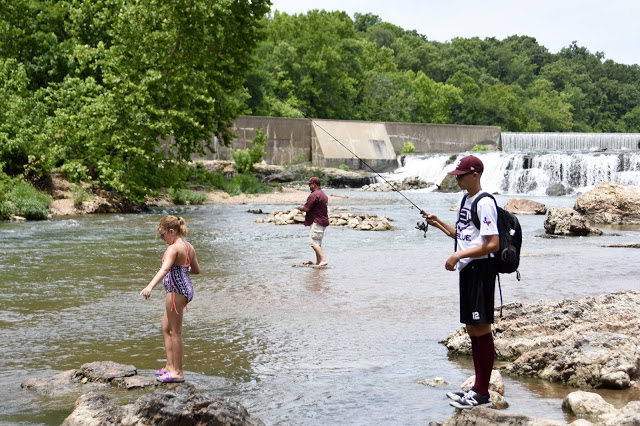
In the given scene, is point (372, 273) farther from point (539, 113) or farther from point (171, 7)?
point (539, 113)

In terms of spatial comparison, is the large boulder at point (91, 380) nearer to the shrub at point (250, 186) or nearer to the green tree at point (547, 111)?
the shrub at point (250, 186)

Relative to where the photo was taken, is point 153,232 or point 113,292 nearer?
point 113,292

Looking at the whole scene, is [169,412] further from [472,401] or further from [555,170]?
[555,170]

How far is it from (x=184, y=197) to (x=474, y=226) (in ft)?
89.8

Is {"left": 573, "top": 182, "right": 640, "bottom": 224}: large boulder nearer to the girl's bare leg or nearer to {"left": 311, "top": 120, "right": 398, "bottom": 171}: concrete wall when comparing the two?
the girl's bare leg

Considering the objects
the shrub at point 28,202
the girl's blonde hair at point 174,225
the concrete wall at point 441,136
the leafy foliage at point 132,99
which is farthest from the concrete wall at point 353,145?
the girl's blonde hair at point 174,225

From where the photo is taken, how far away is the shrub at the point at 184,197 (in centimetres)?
3173

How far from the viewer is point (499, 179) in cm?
4288

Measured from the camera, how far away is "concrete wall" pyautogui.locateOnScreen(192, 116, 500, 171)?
51906mm

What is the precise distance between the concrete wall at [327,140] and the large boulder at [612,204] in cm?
2724

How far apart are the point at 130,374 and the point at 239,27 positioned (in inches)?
998

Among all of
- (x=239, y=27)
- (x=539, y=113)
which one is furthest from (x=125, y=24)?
(x=539, y=113)

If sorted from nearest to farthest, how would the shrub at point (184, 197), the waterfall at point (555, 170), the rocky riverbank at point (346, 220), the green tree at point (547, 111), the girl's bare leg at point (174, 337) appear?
the girl's bare leg at point (174, 337), the rocky riverbank at point (346, 220), the shrub at point (184, 197), the waterfall at point (555, 170), the green tree at point (547, 111)

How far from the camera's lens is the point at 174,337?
6.13 metres
